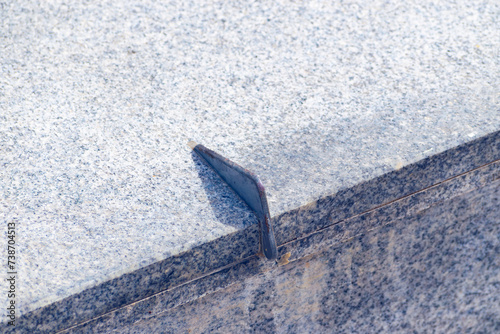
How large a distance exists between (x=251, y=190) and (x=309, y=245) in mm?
406

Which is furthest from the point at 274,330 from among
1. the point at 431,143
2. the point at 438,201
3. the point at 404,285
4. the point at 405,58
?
the point at 405,58

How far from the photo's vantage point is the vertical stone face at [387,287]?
235 cm

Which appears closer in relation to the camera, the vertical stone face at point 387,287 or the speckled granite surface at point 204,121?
the speckled granite surface at point 204,121

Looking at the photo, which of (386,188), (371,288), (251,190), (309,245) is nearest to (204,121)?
(251,190)

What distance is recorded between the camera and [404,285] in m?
2.76

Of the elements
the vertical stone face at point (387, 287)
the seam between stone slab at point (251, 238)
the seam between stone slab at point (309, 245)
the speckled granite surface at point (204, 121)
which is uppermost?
the speckled granite surface at point (204, 121)

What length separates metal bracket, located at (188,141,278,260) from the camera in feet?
6.57

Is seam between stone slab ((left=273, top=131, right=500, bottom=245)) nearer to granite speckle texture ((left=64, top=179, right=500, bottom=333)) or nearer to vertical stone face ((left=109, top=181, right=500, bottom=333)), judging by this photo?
granite speckle texture ((left=64, top=179, right=500, bottom=333))

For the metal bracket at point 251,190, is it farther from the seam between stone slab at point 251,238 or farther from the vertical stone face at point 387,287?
the vertical stone face at point 387,287

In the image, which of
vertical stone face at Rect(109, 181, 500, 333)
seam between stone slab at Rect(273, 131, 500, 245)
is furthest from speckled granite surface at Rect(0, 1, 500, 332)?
vertical stone face at Rect(109, 181, 500, 333)

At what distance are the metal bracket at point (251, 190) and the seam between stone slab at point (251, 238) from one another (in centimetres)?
6

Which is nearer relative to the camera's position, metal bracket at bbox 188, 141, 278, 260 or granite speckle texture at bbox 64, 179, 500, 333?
metal bracket at bbox 188, 141, 278, 260

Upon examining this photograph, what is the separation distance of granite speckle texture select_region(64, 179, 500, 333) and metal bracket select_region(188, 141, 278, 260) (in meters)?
0.17

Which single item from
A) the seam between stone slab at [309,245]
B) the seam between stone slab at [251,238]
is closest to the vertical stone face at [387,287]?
the seam between stone slab at [309,245]
